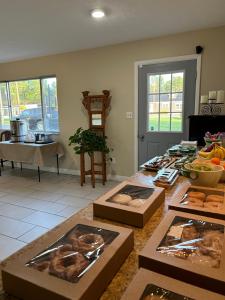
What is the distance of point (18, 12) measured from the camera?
2617 millimetres

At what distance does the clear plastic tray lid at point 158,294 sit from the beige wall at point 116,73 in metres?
3.45

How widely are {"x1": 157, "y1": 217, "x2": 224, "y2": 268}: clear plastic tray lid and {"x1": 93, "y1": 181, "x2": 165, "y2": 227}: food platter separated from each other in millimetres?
146

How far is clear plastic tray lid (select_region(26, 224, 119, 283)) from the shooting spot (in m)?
0.57

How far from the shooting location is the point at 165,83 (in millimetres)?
3771

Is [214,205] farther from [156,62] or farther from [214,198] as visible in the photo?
[156,62]

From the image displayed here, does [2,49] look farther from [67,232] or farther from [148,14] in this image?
[67,232]

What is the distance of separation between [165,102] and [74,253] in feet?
11.5

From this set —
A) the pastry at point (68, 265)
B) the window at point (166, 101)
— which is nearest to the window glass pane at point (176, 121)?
the window at point (166, 101)

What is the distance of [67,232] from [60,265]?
15cm

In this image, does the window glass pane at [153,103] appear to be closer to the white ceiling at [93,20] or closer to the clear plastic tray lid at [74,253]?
the white ceiling at [93,20]

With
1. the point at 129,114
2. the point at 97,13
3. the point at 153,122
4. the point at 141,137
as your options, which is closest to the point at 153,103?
the point at 153,122

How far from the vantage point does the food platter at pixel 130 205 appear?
0.89 m

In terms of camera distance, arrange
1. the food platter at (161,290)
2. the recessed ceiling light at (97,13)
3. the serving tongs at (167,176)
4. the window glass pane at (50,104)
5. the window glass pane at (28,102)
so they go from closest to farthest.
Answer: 1. the food platter at (161,290)
2. the serving tongs at (167,176)
3. the recessed ceiling light at (97,13)
4. the window glass pane at (50,104)
5. the window glass pane at (28,102)

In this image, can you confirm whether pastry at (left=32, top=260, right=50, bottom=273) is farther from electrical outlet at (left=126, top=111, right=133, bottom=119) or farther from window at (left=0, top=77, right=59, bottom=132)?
window at (left=0, top=77, right=59, bottom=132)
